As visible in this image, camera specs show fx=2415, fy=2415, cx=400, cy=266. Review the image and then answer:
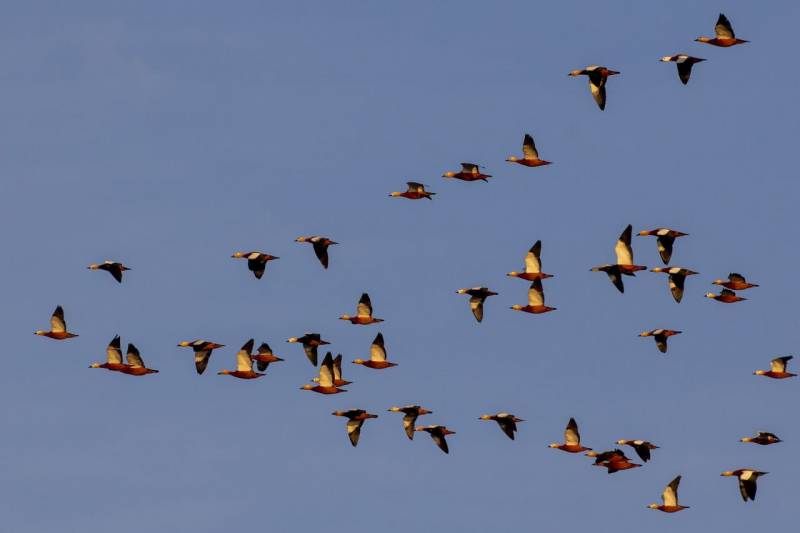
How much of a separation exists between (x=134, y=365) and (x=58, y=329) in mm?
6053

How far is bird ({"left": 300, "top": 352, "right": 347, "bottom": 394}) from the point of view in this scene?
142 meters

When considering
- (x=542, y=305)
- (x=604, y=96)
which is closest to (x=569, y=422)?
(x=542, y=305)

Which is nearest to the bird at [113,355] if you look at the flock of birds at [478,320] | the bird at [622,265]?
the flock of birds at [478,320]

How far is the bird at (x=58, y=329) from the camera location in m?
143

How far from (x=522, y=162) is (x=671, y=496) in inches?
832

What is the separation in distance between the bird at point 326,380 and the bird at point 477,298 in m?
8.75

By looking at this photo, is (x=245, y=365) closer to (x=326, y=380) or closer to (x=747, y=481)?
(x=326, y=380)

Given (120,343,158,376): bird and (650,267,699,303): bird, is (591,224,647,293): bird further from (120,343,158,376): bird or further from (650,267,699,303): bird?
(120,343,158,376): bird

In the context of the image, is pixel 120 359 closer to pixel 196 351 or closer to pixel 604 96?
pixel 196 351

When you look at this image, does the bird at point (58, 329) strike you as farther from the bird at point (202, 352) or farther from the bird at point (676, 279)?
the bird at point (676, 279)

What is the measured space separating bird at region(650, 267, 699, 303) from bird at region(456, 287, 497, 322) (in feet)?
34.6

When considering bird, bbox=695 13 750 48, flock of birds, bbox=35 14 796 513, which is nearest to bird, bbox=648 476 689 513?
flock of birds, bbox=35 14 796 513

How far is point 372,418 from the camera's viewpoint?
139 metres

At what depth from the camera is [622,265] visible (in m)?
138
